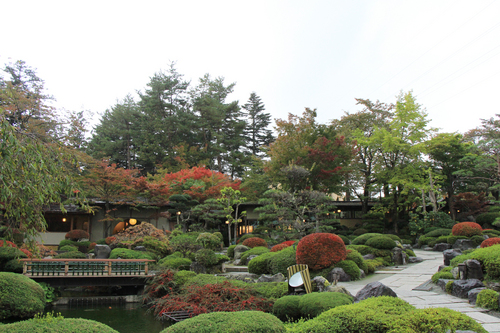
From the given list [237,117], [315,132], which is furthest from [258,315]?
[237,117]

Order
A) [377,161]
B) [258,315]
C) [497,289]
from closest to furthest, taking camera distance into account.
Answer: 1. [258,315]
2. [497,289]
3. [377,161]

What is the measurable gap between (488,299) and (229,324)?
17.8ft

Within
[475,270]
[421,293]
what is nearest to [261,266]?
[421,293]

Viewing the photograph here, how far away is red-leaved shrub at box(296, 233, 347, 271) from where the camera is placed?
10617 mm

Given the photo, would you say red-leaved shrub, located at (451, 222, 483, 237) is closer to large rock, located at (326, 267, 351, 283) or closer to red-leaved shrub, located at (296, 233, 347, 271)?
red-leaved shrub, located at (296, 233, 347, 271)

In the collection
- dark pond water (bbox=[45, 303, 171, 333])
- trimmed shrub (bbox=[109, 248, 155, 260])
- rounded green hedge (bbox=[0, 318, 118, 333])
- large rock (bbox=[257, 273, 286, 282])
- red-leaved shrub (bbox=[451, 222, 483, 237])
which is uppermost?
red-leaved shrub (bbox=[451, 222, 483, 237])

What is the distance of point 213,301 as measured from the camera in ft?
28.3

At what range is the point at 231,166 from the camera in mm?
36469

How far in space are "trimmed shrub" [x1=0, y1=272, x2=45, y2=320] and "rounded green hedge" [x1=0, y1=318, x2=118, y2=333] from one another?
5.11 m

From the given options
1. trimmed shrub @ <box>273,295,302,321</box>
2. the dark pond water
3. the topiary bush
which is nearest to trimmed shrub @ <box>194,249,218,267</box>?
the dark pond water

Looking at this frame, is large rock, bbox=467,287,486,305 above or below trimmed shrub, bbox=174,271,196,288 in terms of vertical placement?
above

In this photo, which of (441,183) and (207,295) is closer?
(207,295)

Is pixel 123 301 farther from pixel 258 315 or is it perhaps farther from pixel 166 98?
pixel 166 98

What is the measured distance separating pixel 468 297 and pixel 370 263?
494cm
